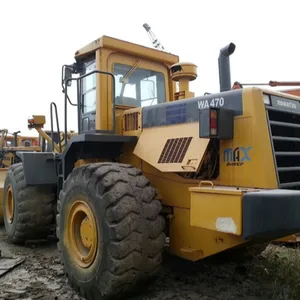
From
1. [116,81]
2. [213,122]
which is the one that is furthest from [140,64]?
[213,122]

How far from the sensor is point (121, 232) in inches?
134

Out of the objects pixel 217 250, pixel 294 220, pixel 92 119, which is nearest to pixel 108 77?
pixel 92 119

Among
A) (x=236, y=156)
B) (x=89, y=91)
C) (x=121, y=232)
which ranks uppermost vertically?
(x=89, y=91)

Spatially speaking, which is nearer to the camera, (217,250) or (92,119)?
(217,250)

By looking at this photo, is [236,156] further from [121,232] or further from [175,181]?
[121,232]

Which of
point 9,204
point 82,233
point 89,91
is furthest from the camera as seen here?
point 9,204

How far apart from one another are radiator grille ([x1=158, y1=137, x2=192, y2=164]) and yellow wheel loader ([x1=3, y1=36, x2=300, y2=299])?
0.04 ft

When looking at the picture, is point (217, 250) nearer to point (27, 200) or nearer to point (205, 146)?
point (205, 146)

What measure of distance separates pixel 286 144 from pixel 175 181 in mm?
1133

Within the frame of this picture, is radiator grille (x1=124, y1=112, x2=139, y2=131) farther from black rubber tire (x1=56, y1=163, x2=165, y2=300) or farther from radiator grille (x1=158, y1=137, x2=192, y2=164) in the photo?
black rubber tire (x1=56, y1=163, x2=165, y2=300)

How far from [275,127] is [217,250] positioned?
122cm

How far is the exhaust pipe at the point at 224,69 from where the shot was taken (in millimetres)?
3984

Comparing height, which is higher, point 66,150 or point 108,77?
point 108,77

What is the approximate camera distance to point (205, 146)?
3.57 metres
